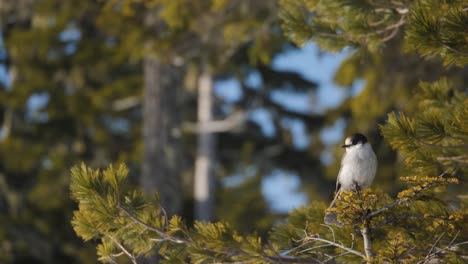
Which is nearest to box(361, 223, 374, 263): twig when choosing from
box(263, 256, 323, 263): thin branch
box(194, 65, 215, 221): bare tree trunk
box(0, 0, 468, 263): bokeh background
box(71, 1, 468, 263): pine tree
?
box(71, 1, 468, 263): pine tree

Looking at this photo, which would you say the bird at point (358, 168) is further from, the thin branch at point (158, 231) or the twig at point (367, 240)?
the thin branch at point (158, 231)

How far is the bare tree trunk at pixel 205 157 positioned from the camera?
14887mm

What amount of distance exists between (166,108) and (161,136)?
507 millimetres

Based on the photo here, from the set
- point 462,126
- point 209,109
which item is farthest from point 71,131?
point 462,126

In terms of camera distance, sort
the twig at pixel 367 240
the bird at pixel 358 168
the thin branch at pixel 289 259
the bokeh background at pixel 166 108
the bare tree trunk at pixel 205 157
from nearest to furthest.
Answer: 1. the twig at pixel 367 240
2. the thin branch at pixel 289 259
3. the bird at pixel 358 168
4. the bokeh background at pixel 166 108
5. the bare tree trunk at pixel 205 157

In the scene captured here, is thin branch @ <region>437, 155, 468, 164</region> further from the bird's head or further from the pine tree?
the bird's head

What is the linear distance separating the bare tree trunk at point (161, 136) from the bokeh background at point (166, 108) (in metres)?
0.02

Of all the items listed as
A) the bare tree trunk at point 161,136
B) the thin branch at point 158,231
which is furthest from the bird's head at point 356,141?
the bare tree trunk at point 161,136

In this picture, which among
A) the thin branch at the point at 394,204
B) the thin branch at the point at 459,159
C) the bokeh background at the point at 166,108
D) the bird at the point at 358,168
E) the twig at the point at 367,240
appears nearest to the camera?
the thin branch at the point at 394,204

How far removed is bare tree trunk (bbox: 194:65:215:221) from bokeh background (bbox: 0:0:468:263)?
3cm

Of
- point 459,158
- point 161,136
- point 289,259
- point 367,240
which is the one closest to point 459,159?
point 459,158

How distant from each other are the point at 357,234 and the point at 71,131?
11.4m

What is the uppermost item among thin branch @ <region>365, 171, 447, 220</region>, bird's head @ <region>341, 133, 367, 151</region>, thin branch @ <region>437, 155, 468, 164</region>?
bird's head @ <region>341, 133, 367, 151</region>

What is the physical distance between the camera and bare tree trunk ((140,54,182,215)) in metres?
11.4
